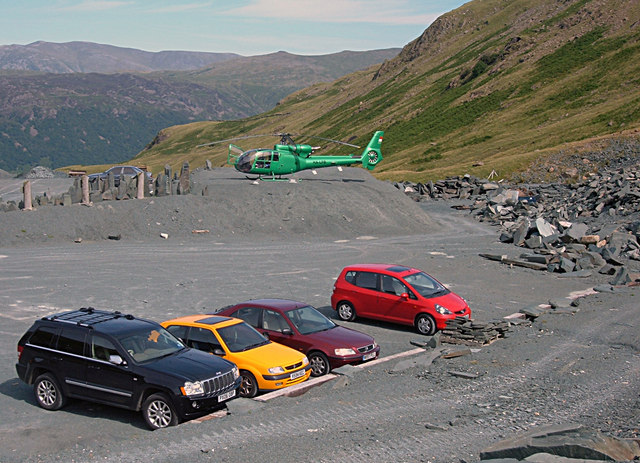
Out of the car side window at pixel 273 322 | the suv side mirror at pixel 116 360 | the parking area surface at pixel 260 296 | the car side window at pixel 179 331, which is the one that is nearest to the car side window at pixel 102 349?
the suv side mirror at pixel 116 360

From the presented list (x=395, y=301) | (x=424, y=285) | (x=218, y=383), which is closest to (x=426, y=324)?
(x=395, y=301)

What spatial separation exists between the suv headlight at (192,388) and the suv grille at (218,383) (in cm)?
9

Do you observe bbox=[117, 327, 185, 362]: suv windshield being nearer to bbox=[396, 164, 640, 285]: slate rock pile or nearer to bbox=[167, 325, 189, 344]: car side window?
bbox=[167, 325, 189, 344]: car side window

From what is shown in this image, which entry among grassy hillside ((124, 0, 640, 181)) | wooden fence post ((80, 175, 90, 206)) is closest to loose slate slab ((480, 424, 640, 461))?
wooden fence post ((80, 175, 90, 206))

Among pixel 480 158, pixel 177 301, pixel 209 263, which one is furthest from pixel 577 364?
pixel 480 158

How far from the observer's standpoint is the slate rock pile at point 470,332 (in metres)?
17.7

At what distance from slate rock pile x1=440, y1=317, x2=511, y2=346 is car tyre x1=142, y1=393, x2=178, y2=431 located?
848 centimetres

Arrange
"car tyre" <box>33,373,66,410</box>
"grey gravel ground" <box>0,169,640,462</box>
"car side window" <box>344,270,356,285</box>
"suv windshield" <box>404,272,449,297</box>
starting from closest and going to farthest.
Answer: "grey gravel ground" <box>0,169,640,462</box> < "car tyre" <box>33,373,66,410</box> < "suv windshield" <box>404,272,449,297</box> < "car side window" <box>344,270,356,285</box>

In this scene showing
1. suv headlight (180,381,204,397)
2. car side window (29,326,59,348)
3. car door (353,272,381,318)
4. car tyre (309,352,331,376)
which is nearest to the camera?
suv headlight (180,381,204,397)

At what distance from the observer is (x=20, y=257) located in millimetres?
30188

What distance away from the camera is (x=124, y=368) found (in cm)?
1248

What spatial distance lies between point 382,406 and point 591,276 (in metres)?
19.5

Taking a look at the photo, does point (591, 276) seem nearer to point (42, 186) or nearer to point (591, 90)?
point (42, 186)

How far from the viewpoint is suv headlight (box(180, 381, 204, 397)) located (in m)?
12.0
